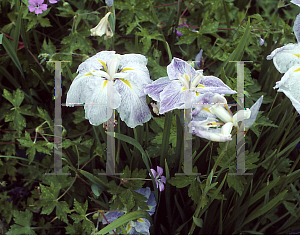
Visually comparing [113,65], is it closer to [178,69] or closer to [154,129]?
[178,69]

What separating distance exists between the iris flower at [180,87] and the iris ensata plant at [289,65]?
0.74ft

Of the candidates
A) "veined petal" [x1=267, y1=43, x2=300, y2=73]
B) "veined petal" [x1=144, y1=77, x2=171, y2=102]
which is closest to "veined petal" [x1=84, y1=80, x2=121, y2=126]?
"veined petal" [x1=144, y1=77, x2=171, y2=102]

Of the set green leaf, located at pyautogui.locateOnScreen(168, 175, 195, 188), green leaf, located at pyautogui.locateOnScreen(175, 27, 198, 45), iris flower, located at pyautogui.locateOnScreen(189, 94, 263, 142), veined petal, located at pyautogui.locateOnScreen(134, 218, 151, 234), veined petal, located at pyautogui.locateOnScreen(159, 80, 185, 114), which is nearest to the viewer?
iris flower, located at pyautogui.locateOnScreen(189, 94, 263, 142)

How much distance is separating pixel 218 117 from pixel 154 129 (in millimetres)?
568

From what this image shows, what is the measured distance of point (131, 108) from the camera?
1.01 metres

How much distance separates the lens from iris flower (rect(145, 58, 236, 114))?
3.06 ft

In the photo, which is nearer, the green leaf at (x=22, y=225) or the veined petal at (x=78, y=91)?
the veined petal at (x=78, y=91)

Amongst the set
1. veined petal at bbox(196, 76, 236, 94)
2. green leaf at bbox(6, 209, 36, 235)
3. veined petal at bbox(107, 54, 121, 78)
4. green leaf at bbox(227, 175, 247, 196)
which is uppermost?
veined petal at bbox(107, 54, 121, 78)

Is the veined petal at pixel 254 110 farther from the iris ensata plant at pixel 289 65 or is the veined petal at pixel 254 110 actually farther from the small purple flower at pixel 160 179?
the small purple flower at pixel 160 179

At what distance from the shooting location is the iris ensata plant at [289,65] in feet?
3.25

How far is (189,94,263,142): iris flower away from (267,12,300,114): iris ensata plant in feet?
0.76

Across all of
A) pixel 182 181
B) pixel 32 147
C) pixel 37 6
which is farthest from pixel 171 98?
pixel 37 6

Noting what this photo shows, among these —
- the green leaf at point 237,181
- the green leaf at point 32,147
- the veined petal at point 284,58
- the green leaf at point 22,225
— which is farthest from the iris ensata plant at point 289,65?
the green leaf at point 22,225

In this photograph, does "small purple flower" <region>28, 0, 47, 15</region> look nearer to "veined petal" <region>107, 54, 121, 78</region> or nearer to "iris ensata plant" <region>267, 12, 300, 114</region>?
"veined petal" <region>107, 54, 121, 78</region>
